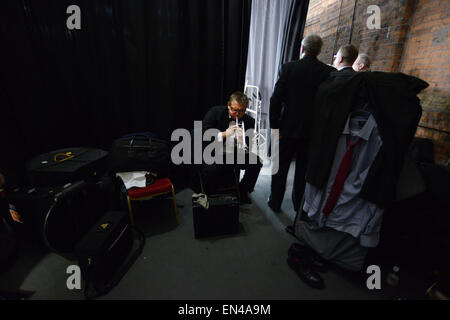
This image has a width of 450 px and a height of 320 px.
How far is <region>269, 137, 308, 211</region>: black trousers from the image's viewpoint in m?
1.98

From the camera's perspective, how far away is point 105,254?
1335mm

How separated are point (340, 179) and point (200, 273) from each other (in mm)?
1121

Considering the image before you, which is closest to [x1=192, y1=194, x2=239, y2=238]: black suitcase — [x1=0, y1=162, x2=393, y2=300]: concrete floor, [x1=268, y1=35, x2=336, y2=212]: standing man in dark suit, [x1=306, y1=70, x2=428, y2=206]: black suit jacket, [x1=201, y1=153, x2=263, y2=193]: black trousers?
[x1=0, y1=162, x2=393, y2=300]: concrete floor

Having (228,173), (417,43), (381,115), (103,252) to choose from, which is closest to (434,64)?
(417,43)

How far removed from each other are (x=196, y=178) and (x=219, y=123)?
62 cm

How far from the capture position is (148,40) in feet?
6.69

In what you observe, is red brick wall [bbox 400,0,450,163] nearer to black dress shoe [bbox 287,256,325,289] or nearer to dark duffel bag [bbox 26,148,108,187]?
black dress shoe [bbox 287,256,325,289]

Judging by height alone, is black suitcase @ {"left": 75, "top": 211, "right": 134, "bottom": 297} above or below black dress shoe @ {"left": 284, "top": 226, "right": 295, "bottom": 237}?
above

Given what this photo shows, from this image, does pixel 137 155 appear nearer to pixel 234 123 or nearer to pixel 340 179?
pixel 234 123

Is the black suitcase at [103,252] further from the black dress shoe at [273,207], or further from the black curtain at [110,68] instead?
the black dress shoe at [273,207]

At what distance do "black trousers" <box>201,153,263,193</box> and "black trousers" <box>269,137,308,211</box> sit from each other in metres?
0.23
